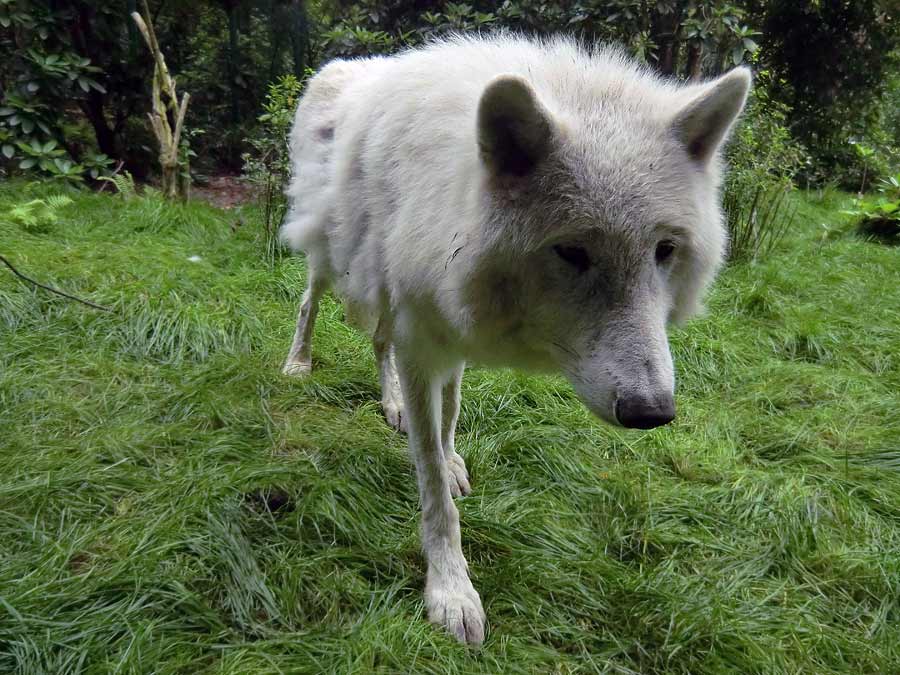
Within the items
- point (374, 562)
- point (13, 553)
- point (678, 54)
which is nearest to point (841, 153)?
point (678, 54)

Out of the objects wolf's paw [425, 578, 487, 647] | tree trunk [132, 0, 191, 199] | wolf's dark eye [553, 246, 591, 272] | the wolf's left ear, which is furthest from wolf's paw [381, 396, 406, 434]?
tree trunk [132, 0, 191, 199]

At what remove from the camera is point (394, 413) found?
336 centimetres

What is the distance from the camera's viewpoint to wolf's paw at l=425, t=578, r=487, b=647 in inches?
83.2

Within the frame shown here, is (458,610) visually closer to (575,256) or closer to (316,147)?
(575,256)

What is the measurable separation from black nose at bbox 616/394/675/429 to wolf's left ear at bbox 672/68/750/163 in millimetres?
728

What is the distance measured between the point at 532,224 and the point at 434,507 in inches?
47.7

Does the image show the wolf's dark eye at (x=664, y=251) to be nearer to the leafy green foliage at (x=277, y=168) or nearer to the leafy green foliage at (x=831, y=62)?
the leafy green foliage at (x=277, y=168)

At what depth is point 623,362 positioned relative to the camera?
5.14ft

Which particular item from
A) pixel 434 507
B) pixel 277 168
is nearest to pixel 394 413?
pixel 434 507

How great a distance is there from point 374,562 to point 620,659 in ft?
3.10

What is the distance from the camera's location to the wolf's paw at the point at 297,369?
3736mm

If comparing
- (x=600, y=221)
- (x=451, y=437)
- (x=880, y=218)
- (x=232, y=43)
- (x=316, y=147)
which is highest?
(x=600, y=221)

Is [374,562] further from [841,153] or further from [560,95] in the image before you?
[841,153]

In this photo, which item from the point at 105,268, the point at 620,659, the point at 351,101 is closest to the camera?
the point at 620,659
